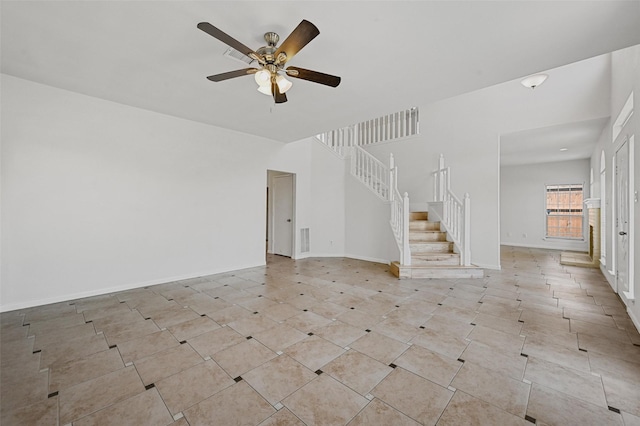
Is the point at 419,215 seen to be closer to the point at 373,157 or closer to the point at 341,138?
the point at 373,157

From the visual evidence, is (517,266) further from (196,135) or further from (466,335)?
(196,135)

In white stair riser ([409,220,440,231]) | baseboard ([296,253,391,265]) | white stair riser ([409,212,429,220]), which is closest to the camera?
white stair riser ([409,220,440,231])

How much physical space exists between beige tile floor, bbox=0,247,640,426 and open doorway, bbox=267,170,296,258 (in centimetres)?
320

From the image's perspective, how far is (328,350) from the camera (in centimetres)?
256

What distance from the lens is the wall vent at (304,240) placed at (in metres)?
7.16

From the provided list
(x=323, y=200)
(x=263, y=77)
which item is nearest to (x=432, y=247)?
(x=323, y=200)

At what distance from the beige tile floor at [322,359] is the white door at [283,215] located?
3228mm

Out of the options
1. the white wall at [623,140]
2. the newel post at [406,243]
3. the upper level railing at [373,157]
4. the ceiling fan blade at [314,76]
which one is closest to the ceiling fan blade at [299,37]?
the ceiling fan blade at [314,76]

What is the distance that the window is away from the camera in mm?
8734

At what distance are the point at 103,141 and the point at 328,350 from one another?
4364 mm

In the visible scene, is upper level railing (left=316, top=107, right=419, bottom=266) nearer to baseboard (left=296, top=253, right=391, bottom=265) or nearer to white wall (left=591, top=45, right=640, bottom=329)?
baseboard (left=296, top=253, right=391, bottom=265)

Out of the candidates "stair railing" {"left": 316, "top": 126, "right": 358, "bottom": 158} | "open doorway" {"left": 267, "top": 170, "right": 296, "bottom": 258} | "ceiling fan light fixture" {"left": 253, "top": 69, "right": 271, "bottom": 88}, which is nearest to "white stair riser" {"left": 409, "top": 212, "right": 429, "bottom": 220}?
"stair railing" {"left": 316, "top": 126, "right": 358, "bottom": 158}

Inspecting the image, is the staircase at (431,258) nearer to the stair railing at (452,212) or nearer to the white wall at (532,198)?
the stair railing at (452,212)

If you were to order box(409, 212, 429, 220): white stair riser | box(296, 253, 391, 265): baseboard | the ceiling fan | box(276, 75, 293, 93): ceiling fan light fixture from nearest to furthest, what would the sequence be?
1. the ceiling fan
2. box(276, 75, 293, 93): ceiling fan light fixture
3. box(296, 253, 391, 265): baseboard
4. box(409, 212, 429, 220): white stair riser
